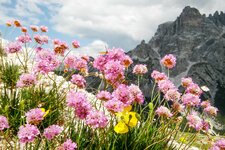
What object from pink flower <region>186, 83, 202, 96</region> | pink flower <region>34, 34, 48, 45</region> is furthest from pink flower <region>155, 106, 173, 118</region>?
pink flower <region>34, 34, 48, 45</region>

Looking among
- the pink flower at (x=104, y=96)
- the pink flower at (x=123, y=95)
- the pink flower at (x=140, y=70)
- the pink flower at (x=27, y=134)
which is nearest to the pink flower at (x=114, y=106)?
the pink flower at (x=123, y=95)

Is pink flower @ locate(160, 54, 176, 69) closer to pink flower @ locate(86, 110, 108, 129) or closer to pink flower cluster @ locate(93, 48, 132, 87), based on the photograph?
pink flower cluster @ locate(93, 48, 132, 87)

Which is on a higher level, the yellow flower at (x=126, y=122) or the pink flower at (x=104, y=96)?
the pink flower at (x=104, y=96)

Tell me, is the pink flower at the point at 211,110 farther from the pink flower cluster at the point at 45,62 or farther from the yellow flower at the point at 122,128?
the pink flower cluster at the point at 45,62

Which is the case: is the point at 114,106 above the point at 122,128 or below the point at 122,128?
above

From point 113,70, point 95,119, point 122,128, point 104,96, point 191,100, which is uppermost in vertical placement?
point 113,70

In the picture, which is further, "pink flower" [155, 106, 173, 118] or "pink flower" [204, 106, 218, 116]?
"pink flower" [204, 106, 218, 116]

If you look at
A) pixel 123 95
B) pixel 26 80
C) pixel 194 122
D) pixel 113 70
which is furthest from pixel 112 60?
pixel 194 122

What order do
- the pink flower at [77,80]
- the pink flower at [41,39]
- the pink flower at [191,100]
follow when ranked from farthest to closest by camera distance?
the pink flower at [41,39], the pink flower at [77,80], the pink flower at [191,100]

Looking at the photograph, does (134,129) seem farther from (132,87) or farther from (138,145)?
(132,87)

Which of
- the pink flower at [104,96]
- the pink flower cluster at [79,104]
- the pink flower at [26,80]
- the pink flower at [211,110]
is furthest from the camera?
the pink flower at [211,110]

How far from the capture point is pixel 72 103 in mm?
4172

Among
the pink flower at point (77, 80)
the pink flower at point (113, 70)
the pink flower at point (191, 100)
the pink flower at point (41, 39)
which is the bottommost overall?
the pink flower at point (191, 100)

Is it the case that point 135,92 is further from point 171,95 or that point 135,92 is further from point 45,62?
point 45,62
